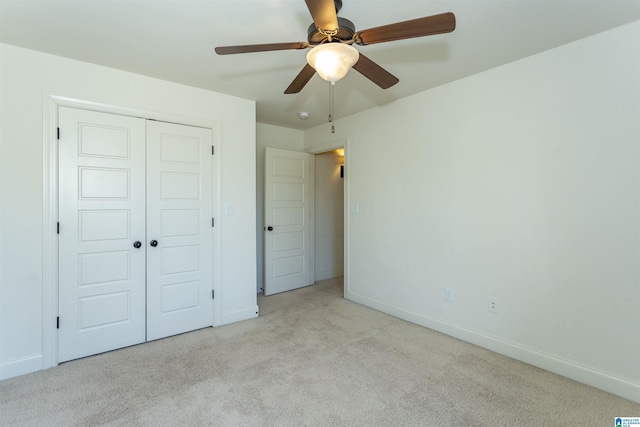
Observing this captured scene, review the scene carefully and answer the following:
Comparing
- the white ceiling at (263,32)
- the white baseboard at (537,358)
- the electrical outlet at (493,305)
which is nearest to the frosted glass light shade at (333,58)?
the white ceiling at (263,32)

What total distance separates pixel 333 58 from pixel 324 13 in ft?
0.63

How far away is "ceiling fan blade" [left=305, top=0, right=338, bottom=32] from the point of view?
1.21 meters

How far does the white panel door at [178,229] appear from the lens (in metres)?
2.74

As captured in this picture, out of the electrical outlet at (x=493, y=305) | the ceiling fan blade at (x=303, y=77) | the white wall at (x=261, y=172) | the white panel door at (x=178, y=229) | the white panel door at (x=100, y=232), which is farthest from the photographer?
the white wall at (x=261, y=172)

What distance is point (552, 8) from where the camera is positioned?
5.62 feet

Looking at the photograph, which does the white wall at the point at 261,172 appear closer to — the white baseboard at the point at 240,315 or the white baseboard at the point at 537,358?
the white baseboard at the point at 240,315

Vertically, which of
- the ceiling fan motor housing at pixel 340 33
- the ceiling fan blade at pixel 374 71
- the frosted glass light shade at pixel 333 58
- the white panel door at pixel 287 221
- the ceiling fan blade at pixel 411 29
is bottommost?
the white panel door at pixel 287 221

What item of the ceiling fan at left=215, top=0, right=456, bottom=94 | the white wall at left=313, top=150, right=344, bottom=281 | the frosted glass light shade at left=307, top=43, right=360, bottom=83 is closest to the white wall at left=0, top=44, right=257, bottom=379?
the ceiling fan at left=215, top=0, right=456, bottom=94

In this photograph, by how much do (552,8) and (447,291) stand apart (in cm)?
228

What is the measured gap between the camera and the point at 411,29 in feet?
4.32

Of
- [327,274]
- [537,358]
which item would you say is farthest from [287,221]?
[537,358]

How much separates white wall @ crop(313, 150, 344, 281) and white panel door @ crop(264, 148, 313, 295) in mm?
282

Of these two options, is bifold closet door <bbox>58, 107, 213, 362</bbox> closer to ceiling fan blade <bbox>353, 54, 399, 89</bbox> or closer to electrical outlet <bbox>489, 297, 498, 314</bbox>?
ceiling fan blade <bbox>353, 54, 399, 89</bbox>

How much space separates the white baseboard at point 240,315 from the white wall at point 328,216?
1.59 m
